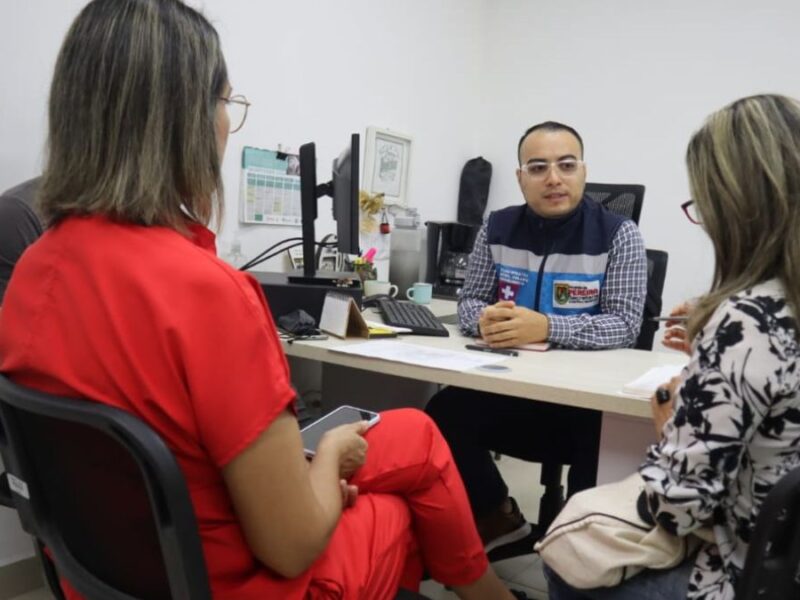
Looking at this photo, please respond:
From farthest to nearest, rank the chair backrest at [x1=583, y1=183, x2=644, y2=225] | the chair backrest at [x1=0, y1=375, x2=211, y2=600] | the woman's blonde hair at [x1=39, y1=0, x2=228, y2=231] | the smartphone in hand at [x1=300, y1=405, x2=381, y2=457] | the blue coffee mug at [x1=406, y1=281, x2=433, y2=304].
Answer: the blue coffee mug at [x1=406, y1=281, x2=433, y2=304] → the chair backrest at [x1=583, y1=183, x2=644, y2=225] → the smartphone in hand at [x1=300, y1=405, x2=381, y2=457] → the woman's blonde hair at [x1=39, y1=0, x2=228, y2=231] → the chair backrest at [x1=0, y1=375, x2=211, y2=600]

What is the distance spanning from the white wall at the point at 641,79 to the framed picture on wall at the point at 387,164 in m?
0.90

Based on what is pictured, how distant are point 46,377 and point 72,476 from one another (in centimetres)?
11

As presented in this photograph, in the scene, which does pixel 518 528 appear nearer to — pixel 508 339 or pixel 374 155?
pixel 508 339

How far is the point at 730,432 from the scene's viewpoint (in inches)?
30.2

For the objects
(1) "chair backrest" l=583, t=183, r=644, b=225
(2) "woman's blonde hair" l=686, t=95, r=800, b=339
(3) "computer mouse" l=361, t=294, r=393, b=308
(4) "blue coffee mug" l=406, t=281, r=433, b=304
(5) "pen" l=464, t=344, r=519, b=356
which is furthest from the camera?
(4) "blue coffee mug" l=406, t=281, r=433, b=304

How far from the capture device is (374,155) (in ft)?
9.28

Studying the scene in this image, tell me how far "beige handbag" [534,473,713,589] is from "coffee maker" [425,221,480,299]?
71.3 inches

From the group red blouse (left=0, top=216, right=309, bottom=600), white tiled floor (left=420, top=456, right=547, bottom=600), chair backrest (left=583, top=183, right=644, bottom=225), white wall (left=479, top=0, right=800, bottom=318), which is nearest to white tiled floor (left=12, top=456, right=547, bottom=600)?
white tiled floor (left=420, top=456, right=547, bottom=600)

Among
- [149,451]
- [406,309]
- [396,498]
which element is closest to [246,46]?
[406,309]

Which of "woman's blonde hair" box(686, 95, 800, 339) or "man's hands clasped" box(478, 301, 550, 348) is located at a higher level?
"woman's blonde hair" box(686, 95, 800, 339)

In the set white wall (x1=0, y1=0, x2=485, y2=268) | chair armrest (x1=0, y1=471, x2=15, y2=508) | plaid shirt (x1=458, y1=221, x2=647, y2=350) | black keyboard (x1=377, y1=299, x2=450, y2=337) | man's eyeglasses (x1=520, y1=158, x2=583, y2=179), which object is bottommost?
chair armrest (x1=0, y1=471, x2=15, y2=508)

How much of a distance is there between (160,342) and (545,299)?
1.31m

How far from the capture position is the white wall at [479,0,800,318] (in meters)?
3.08

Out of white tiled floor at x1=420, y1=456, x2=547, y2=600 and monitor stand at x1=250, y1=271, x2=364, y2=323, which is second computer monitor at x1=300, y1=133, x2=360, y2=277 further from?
white tiled floor at x1=420, y1=456, x2=547, y2=600
